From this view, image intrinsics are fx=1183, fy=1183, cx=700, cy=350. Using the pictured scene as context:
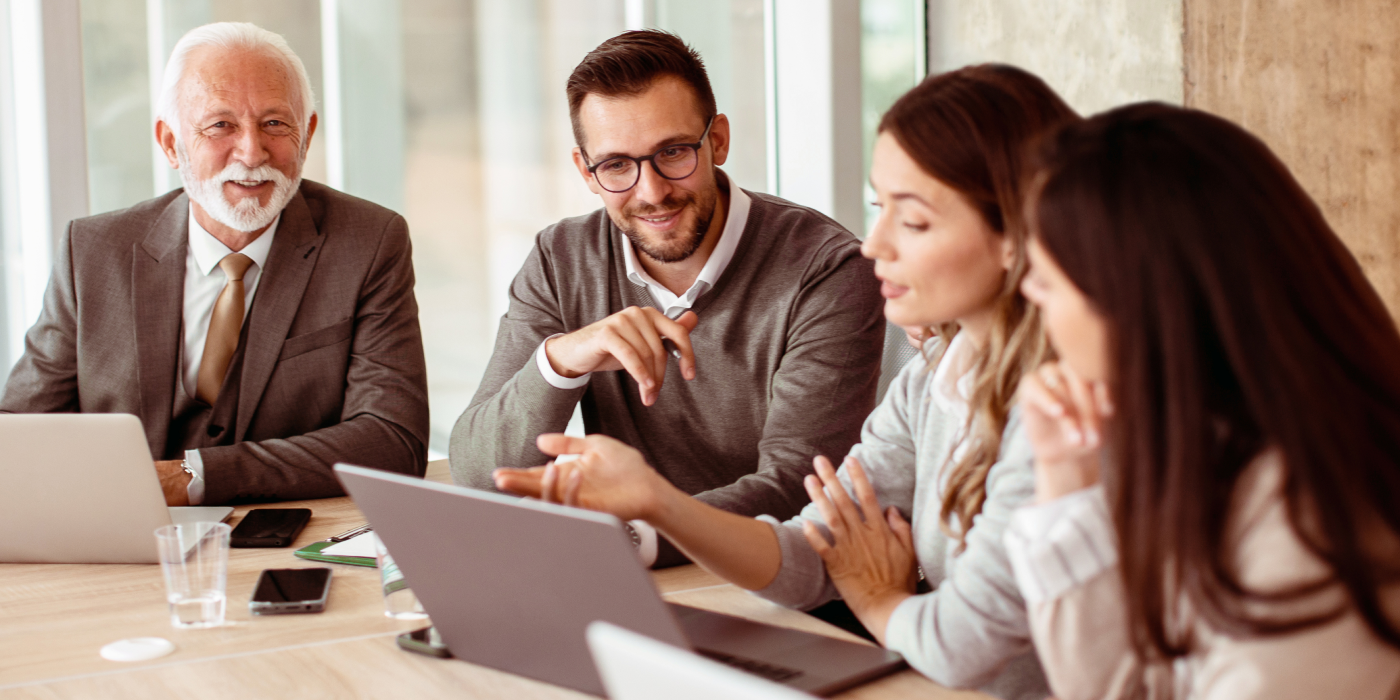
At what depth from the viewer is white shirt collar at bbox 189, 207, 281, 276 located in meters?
2.35

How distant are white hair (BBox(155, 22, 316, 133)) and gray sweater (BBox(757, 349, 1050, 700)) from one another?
1566mm

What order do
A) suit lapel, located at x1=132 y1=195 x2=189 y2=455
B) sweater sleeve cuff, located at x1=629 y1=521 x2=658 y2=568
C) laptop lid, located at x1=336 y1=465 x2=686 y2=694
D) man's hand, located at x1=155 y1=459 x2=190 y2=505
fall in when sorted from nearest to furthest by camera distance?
laptop lid, located at x1=336 y1=465 x2=686 y2=694, sweater sleeve cuff, located at x1=629 y1=521 x2=658 y2=568, man's hand, located at x1=155 y1=459 x2=190 y2=505, suit lapel, located at x1=132 y1=195 x2=189 y2=455

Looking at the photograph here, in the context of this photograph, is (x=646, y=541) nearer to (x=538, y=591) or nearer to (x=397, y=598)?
(x=397, y=598)

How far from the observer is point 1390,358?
0.90 metres

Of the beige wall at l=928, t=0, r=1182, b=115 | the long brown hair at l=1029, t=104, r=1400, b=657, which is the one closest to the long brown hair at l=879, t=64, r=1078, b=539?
the long brown hair at l=1029, t=104, r=1400, b=657

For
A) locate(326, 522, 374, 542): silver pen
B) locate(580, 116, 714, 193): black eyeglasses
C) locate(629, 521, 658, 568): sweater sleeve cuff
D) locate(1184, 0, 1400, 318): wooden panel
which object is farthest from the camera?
locate(1184, 0, 1400, 318): wooden panel

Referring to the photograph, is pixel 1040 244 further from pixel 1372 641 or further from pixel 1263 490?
pixel 1372 641

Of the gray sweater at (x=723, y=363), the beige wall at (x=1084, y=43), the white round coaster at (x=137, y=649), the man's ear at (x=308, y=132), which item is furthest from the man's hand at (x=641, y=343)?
the beige wall at (x=1084, y=43)

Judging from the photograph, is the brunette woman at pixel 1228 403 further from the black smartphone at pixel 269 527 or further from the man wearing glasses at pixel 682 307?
the black smartphone at pixel 269 527

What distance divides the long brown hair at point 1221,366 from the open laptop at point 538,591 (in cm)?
36

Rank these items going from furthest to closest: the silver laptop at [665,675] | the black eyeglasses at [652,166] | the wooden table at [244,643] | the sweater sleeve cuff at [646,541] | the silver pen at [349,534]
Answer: the black eyeglasses at [652,166]
the silver pen at [349,534]
the sweater sleeve cuff at [646,541]
the wooden table at [244,643]
the silver laptop at [665,675]

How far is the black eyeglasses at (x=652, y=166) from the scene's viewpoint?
2.03 metres

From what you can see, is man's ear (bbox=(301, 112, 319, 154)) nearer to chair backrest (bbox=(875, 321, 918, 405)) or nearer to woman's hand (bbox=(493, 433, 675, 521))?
chair backrest (bbox=(875, 321, 918, 405))

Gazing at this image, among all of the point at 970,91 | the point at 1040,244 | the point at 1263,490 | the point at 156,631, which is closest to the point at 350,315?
the point at 156,631
